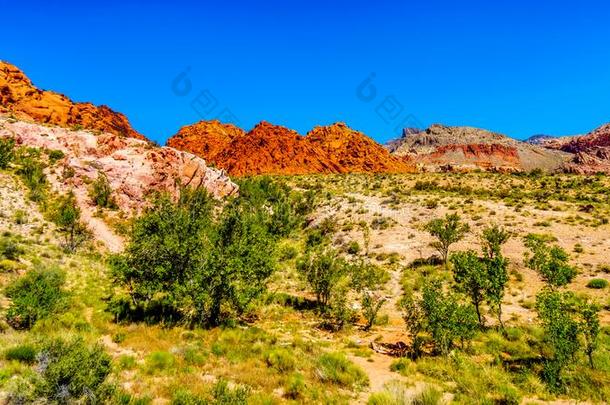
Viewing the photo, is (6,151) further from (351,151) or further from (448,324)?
(351,151)

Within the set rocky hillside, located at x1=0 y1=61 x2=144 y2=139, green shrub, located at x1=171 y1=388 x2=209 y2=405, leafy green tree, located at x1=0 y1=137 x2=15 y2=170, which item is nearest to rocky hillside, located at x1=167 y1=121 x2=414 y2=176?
rocky hillside, located at x1=0 y1=61 x2=144 y2=139

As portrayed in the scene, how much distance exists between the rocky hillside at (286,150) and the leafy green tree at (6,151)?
36.0 meters

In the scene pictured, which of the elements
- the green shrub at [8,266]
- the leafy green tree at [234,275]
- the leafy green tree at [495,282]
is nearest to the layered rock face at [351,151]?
the leafy green tree at [234,275]

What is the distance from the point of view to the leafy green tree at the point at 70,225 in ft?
93.7

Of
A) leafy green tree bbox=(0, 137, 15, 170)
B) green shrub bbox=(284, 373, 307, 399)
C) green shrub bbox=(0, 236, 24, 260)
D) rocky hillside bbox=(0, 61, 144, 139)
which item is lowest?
green shrub bbox=(284, 373, 307, 399)

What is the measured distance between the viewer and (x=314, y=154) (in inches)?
3509

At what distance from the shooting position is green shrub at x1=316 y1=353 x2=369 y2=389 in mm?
11727

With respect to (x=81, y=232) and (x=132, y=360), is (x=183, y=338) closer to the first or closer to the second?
(x=132, y=360)

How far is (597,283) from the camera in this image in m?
22.1

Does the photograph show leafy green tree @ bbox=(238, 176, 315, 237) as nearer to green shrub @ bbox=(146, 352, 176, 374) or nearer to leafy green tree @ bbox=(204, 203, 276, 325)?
leafy green tree @ bbox=(204, 203, 276, 325)

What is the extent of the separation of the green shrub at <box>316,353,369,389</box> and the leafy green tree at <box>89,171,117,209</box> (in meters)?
29.7

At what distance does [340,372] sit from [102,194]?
31.6 m

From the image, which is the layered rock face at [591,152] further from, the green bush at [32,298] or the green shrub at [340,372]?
the green bush at [32,298]

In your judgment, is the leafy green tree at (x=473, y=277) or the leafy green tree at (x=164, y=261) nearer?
the leafy green tree at (x=473, y=277)
